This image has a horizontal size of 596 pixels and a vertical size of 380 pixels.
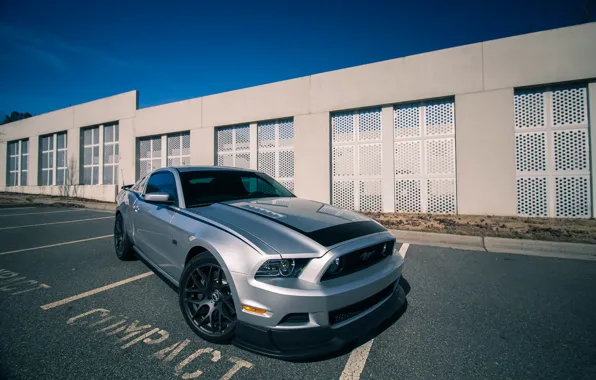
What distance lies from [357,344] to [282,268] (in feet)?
2.87

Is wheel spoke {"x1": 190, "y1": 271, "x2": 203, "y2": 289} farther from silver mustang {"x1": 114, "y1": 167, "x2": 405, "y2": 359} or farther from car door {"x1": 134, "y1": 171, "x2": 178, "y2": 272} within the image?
car door {"x1": 134, "y1": 171, "x2": 178, "y2": 272}

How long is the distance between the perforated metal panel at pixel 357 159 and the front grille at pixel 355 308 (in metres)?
7.94

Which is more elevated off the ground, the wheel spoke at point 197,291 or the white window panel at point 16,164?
the white window panel at point 16,164

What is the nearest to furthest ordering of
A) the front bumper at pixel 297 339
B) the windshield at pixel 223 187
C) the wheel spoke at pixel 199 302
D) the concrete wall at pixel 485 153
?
the front bumper at pixel 297 339 < the wheel spoke at pixel 199 302 < the windshield at pixel 223 187 < the concrete wall at pixel 485 153

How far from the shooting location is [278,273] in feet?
5.97

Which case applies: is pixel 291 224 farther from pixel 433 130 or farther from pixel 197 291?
pixel 433 130

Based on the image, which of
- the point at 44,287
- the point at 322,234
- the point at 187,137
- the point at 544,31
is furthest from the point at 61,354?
the point at 187,137

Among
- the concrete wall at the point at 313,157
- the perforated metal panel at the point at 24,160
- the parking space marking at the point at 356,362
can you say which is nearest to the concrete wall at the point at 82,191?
the perforated metal panel at the point at 24,160

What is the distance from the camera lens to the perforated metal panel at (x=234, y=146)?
40.1 ft

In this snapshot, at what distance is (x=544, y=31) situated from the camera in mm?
7836

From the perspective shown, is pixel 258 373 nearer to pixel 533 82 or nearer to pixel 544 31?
pixel 533 82

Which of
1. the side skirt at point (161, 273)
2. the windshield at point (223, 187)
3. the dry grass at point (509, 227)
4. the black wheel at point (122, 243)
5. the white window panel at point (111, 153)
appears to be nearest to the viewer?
the side skirt at point (161, 273)

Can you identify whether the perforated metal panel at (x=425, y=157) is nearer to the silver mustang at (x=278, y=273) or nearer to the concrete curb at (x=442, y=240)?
the concrete curb at (x=442, y=240)

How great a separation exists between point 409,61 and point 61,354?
35.0 feet
